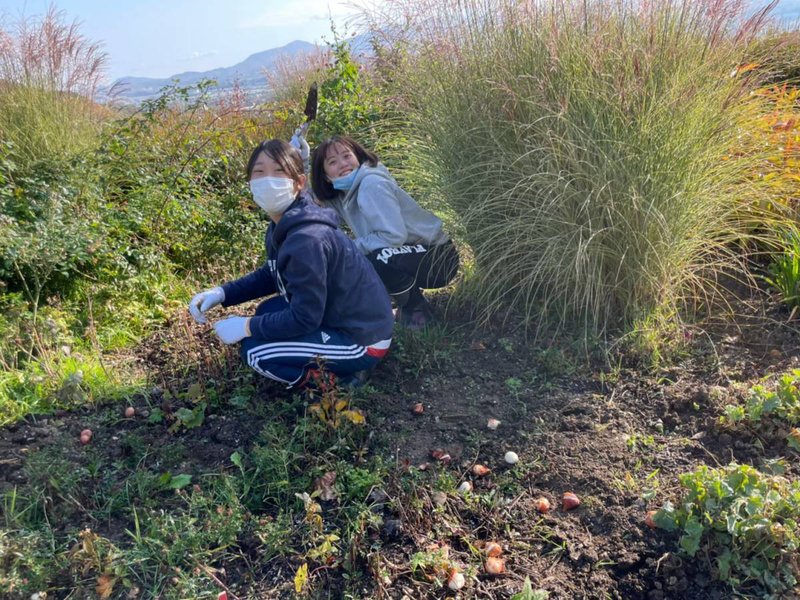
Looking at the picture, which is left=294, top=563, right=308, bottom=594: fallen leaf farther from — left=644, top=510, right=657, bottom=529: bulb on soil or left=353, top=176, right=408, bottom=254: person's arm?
left=353, top=176, right=408, bottom=254: person's arm

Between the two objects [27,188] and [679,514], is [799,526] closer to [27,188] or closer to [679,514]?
[679,514]

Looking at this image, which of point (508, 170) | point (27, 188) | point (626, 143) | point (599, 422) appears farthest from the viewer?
point (27, 188)

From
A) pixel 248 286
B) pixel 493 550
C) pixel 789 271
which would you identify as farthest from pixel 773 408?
pixel 248 286

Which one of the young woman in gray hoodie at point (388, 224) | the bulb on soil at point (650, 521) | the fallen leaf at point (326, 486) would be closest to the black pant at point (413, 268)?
the young woman in gray hoodie at point (388, 224)

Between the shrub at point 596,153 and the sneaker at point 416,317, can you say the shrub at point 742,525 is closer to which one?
the shrub at point 596,153

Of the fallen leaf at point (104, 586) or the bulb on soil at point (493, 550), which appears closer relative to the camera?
the fallen leaf at point (104, 586)

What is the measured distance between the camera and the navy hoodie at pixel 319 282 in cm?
243

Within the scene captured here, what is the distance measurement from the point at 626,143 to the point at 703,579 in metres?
1.92

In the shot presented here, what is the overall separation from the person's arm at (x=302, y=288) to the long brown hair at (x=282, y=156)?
0.98 ft

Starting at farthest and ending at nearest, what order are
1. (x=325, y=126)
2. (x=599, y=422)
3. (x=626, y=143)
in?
(x=325, y=126) → (x=626, y=143) → (x=599, y=422)

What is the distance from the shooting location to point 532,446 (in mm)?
2391

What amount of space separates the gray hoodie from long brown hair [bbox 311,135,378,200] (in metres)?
0.06

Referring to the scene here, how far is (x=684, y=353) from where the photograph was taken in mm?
2922

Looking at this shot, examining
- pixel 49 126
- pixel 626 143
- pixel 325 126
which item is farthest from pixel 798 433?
pixel 49 126
